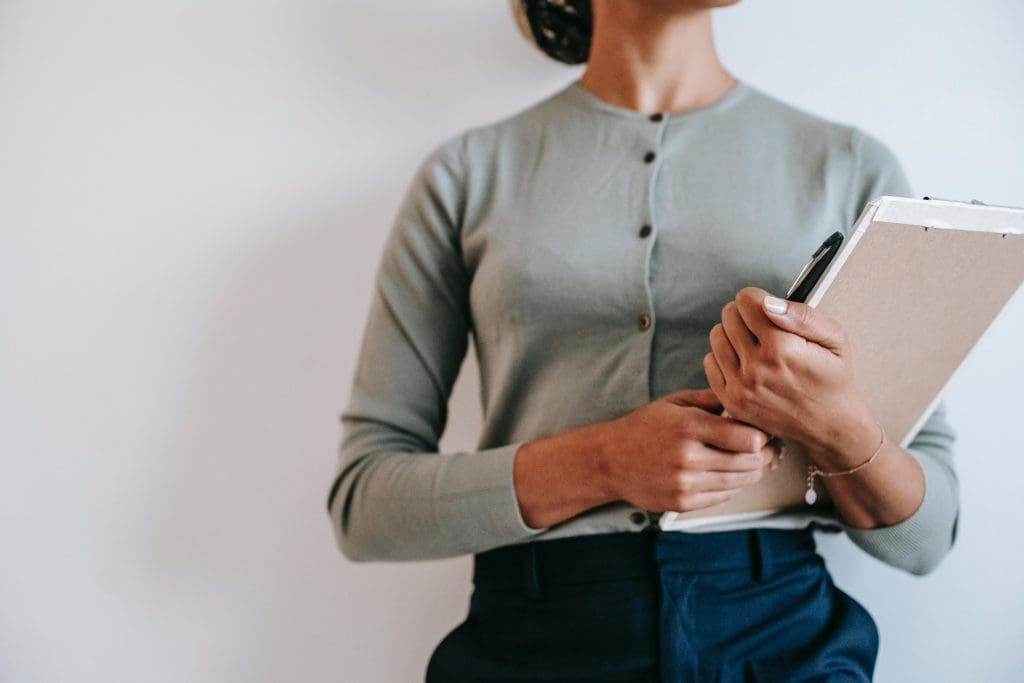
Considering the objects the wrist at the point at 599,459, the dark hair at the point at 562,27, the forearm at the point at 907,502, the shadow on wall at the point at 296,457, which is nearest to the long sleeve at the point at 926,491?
the forearm at the point at 907,502

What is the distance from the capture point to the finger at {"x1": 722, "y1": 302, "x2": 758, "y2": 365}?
1.93 feet

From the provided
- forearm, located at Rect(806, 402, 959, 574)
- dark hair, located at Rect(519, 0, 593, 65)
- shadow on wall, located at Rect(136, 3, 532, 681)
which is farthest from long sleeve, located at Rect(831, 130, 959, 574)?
shadow on wall, located at Rect(136, 3, 532, 681)

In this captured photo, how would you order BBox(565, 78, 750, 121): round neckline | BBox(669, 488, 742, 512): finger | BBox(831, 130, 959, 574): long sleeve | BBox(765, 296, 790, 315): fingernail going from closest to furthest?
BBox(765, 296, 790, 315): fingernail, BBox(669, 488, 742, 512): finger, BBox(831, 130, 959, 574): long sleeve, BBox(565, 78, 750, 121): round neckline

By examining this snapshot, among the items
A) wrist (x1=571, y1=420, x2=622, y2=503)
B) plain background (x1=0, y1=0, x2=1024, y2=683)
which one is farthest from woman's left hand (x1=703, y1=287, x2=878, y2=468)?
plain background (x1=0, y1=0, x2=1024, y2=683)

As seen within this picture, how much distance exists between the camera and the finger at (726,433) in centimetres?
64

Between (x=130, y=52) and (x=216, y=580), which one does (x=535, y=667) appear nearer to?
(x=216, y=580)

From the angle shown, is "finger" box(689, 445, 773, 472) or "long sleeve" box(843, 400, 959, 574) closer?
"finger" box(689, 445, 773, 472)

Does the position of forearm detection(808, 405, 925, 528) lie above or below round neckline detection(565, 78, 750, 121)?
below

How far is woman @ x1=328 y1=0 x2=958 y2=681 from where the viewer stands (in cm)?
68

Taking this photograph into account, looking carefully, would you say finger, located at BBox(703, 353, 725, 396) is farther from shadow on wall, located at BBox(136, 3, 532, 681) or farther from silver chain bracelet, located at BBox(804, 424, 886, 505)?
shadow on wall, located at BBox(136, 3, 532, 681)

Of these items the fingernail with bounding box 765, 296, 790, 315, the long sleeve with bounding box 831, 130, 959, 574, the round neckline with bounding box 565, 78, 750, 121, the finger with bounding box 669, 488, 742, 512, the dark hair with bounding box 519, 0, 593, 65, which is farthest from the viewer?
the dark hair with bounding box 519, 0, 593, 65

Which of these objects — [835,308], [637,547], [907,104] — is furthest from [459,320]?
[907,104]

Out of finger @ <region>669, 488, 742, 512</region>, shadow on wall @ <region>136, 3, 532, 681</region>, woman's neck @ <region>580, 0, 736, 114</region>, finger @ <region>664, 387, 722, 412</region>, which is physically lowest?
shadow on wall @ <region>136, 3, 532, 681</region>

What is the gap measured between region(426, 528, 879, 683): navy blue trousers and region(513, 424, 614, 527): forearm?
0.04 metres
